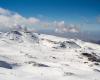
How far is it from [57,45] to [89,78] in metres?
57.5

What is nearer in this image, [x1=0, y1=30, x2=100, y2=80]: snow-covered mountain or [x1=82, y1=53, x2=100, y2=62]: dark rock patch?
[x1=0, y1=30, x2=100, y2=80]: snow-covered mountain

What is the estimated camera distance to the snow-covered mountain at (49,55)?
39787mm

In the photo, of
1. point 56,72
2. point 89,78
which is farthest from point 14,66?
point 89,78

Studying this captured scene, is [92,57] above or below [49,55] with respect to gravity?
below

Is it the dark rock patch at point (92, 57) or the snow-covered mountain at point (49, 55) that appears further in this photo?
the dark rock patch at point (92, 57)

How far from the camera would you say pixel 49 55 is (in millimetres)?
67625

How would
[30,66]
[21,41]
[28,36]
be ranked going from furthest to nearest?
[28,36], [21,41], [30,66]

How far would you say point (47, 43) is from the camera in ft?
323

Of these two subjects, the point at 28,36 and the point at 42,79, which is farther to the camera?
the point at 28,36

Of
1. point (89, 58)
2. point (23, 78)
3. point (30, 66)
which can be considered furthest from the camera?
point (89, 58)

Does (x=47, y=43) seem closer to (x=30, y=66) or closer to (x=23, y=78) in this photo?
(x=30, y=66)

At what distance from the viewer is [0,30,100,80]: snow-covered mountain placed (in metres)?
39.8

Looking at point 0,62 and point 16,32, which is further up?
point 16,32

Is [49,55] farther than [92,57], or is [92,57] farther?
[92,57]
